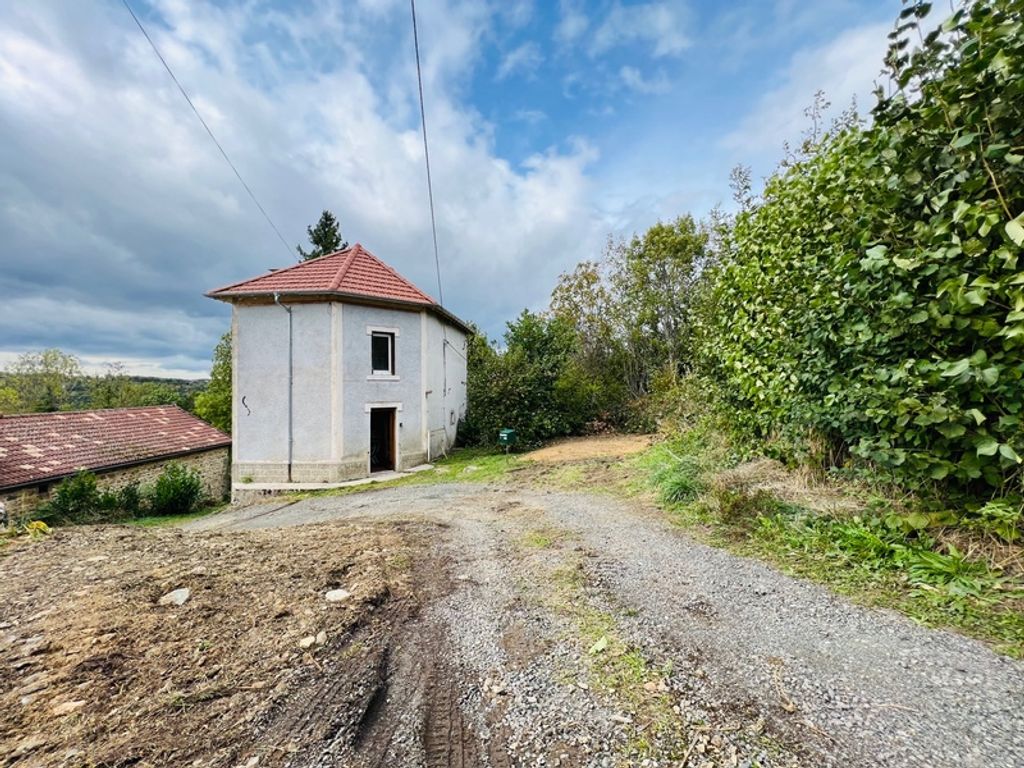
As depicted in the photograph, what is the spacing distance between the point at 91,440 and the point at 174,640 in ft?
61.8

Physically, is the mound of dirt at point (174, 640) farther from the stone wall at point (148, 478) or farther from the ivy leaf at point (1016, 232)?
the stone wall at point (148, 478)

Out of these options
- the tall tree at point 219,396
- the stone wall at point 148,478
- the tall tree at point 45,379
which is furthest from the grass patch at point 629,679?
the tall tree at point 45,379

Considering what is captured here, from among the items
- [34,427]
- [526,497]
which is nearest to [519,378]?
[526,497]

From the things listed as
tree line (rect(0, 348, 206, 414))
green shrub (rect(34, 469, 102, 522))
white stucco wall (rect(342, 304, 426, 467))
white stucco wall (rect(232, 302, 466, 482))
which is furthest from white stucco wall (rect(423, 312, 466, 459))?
tree line (rect(0, 348, 206, 414))

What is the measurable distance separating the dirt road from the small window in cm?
946

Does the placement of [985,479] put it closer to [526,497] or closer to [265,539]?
[526,497]

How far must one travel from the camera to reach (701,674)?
2148 millimetres

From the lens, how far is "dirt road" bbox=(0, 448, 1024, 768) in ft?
5.61

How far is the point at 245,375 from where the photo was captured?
1207 centimetres

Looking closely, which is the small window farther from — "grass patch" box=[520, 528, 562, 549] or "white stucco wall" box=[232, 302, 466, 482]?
"grass patch" box=[520, 528, 562, 549]

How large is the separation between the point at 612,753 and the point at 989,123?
4396mm

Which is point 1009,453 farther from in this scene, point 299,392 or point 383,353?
point 299,392

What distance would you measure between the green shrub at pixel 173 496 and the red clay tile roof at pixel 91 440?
2240 mm

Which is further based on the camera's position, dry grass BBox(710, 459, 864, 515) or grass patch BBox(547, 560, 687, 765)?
dry grass BBox(710, 459, 864, 515)
